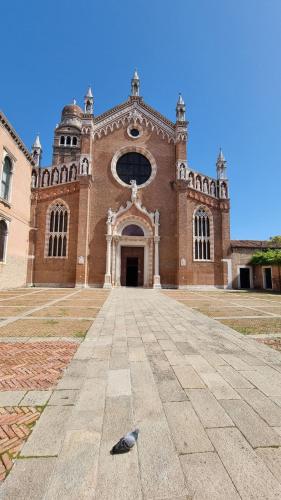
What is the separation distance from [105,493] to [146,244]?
23.9 m

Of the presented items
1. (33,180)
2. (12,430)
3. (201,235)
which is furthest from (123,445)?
(33,180)

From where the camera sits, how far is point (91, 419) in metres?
2.71

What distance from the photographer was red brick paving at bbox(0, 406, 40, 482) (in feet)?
6.97

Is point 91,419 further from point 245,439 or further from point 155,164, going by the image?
point 155,164

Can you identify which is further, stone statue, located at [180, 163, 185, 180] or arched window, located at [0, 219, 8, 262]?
stone statue, located at [180, 163, 185, 180]

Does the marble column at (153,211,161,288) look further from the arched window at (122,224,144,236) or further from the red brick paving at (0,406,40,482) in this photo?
the red brick paving at (0,406,40,482)

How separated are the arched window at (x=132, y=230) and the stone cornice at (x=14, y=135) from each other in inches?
460

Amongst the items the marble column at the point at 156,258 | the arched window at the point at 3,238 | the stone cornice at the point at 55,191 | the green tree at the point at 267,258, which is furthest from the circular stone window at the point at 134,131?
the green tree at the point at 267,258

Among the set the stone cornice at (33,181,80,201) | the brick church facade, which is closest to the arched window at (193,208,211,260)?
the brick church facade

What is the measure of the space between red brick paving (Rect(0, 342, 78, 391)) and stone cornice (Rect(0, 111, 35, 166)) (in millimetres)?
18997

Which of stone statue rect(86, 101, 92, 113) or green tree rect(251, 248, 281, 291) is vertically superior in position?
stone statue rect(86, 101, 92, 113)

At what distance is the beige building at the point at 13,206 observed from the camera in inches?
773

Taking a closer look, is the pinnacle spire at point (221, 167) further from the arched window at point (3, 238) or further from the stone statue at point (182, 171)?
the arched window at point (3, 238)

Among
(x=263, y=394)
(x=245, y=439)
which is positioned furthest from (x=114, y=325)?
(x=245, y=439)
